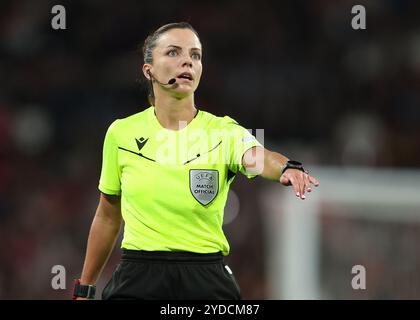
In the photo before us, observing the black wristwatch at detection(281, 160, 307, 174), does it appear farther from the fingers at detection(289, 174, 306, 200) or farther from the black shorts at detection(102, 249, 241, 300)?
the black shorts at detection(102, 249, 241, 300)

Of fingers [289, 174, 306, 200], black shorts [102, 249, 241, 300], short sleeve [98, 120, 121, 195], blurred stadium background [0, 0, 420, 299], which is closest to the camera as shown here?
fingers [289, 174, 306, 200]

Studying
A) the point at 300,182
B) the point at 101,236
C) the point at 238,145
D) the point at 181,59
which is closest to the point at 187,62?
the point at 181,59

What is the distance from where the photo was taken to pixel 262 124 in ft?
35.0

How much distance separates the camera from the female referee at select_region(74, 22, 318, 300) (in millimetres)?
3809

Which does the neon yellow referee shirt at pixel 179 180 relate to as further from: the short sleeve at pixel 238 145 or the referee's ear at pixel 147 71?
the referee's ear at pixel 147 71

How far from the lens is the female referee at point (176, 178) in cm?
381

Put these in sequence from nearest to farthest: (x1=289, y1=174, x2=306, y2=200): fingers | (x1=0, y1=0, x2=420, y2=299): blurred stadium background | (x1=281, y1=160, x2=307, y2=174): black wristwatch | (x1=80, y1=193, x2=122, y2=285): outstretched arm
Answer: (x1=289, y1=174, x2=306, y2=200): fingers
(x1=281, y1=160, x2=307, y2=174): black wristwatch
(x1=80, y1=193, x2=122, y2=285): outstretched arm
(x1=0, y1=0, x2=420, y2=299): blurred stadium background

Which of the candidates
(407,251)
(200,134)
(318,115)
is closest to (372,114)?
(318,115)

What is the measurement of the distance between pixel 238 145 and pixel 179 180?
0.92 feet

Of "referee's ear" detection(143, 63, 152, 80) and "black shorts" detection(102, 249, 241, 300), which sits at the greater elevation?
"referee's ear" detection(143, 63, 152, 80)

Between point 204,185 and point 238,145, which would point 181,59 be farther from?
point 204,185

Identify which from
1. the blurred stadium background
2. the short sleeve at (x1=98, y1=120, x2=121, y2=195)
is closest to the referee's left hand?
the short sleeve at (x1=98, y1=120, x2=121, y2=195)

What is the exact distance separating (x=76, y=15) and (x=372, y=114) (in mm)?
3961

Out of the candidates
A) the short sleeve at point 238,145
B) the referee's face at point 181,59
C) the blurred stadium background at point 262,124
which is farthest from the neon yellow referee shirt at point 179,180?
the blurred stadium background at point 262,124
